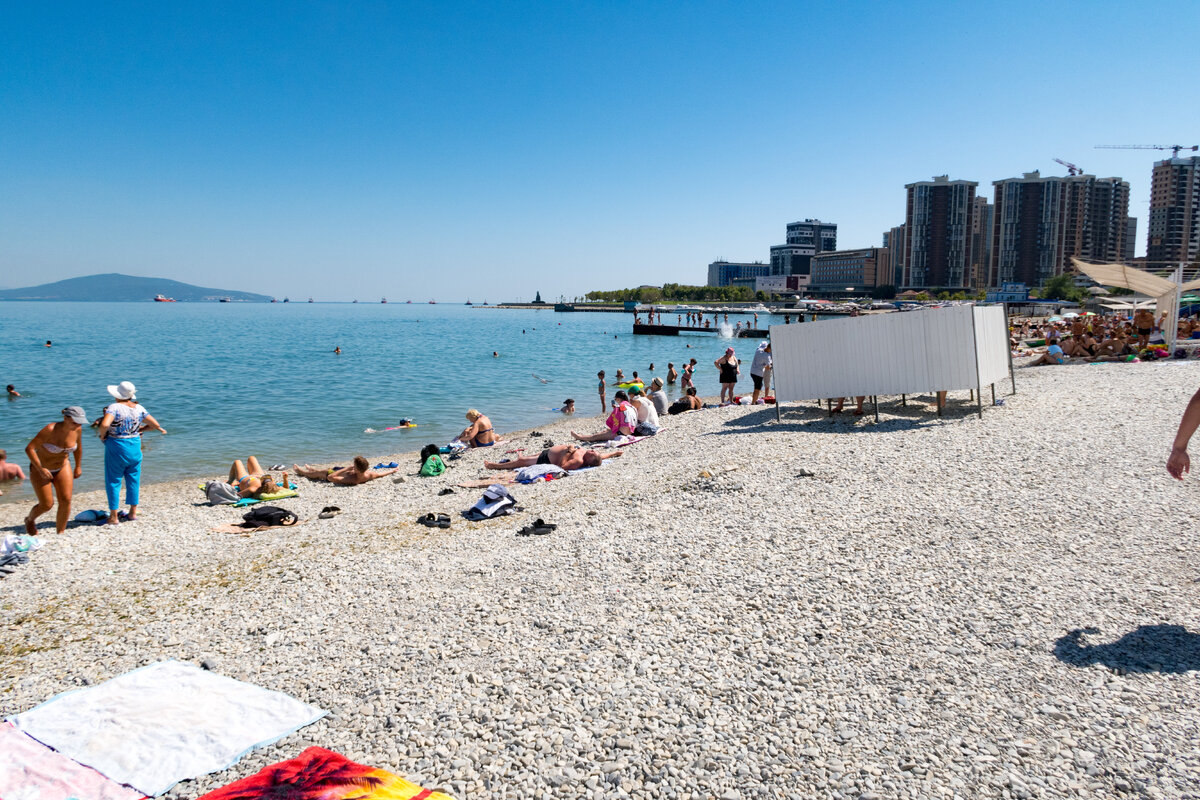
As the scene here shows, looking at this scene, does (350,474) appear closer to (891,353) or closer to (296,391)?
(891,353)

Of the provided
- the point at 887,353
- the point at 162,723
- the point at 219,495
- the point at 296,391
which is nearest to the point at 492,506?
the point at 162,723

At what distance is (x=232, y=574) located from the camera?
7.49 meters

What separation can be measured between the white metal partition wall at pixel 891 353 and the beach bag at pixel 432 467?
6.86m

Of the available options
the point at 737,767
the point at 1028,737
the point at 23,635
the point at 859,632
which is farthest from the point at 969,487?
the point at 23,635

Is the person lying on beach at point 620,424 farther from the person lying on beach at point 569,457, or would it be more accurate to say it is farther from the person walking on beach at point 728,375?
the person walking on beach at point 728,375

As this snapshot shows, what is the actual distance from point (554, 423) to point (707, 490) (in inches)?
530

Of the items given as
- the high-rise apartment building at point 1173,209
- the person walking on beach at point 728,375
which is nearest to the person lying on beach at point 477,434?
the person walking on beach at point 728,375

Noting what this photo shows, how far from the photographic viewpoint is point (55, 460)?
8.97 meters

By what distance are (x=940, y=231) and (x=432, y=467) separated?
170 metres

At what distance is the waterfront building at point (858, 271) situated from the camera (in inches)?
7131

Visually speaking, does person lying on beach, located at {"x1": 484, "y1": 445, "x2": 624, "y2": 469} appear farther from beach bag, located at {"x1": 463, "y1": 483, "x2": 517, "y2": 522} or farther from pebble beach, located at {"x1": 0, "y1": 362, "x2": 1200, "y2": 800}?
beach bag, located at {"x1": 463, "y1": 483, "x2": 517, "y2": 522}

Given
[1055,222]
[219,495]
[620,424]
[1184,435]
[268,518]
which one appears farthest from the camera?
[1055,222]

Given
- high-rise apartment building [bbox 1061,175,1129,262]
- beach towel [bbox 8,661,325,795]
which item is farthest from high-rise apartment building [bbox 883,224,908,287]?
beach towel [bbox 8,661,325,795]

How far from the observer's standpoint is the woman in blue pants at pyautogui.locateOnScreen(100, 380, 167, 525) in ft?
30.3
